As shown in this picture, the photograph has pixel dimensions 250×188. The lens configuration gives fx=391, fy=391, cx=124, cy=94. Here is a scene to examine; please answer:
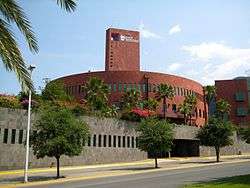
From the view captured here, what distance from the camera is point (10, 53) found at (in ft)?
40.4

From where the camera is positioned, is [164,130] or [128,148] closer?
[164,130]

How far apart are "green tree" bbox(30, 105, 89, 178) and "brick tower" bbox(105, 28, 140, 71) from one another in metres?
105

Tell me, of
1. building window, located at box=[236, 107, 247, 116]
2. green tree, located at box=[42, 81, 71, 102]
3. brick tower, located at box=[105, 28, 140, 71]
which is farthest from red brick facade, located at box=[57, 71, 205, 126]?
brick tower, located at box=[105, 28, 140, 71]

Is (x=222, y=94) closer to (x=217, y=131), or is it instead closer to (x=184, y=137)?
(x=184, y=137)

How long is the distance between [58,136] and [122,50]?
11007 cm

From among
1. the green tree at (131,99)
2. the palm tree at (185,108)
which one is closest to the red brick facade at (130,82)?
the palm tree at (185,108)

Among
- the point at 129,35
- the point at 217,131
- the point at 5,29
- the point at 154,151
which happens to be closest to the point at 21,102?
the point at 154,151

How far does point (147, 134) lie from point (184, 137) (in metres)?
23.1

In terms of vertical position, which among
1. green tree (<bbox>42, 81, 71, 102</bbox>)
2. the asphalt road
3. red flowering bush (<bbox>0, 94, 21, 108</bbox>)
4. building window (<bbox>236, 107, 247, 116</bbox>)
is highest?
building window (<bbox>236, 107, 247, 116</bbox>)

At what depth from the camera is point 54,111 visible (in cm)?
3350

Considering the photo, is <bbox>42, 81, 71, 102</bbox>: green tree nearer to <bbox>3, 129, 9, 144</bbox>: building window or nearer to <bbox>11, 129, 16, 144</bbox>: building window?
<bbox>11, 129, 16, 144</bbox>: building window

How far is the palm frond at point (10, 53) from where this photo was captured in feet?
40.0

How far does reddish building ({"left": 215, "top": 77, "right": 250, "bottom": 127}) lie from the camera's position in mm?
108812

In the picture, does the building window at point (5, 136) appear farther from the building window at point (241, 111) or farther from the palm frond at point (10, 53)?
the building window at point (241, 111)
